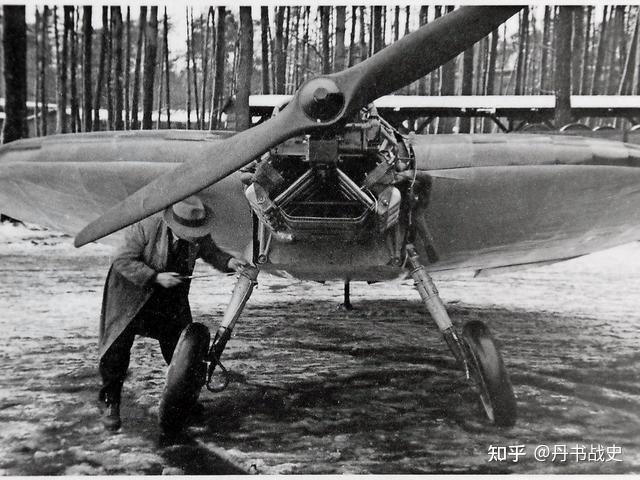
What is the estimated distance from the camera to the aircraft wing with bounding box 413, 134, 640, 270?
366 cm

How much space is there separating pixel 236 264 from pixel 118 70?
194cm

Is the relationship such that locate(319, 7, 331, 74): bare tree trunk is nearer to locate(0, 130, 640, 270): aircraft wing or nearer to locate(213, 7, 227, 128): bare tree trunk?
locate(213, 7, 227, 128): bare tree trunk

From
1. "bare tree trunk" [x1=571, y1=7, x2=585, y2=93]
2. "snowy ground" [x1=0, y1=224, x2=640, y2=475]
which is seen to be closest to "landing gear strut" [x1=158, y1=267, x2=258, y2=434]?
"snowy ground" [x1=0, y1=224, x2=640, y2=475]

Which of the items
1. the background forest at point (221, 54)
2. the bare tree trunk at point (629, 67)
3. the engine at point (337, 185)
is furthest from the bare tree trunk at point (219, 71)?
the bare tree trunk at point (629, 67)

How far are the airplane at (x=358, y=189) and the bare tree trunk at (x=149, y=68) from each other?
2.40 ft

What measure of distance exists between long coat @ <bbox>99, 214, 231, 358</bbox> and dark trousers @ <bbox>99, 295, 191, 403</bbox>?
5 cm

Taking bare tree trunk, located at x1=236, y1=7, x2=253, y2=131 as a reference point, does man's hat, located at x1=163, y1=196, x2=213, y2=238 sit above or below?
below

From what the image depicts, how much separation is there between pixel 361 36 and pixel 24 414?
3021 millimetres

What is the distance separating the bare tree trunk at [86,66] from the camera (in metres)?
4.04

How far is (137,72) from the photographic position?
460cm

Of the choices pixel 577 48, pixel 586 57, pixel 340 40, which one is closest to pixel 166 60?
pixel 340 40

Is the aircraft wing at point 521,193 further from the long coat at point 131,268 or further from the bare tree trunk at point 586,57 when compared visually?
the long coat at point 131,268

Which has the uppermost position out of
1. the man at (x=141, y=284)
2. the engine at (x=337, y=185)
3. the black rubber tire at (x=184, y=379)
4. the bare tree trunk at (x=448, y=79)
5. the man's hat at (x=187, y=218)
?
the bare tree trunk at (x=448, y=79)

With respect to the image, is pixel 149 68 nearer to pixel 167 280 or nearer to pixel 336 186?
pixel 167 280
